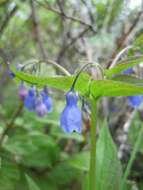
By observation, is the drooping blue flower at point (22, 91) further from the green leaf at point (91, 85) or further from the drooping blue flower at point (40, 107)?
the green leaf at point (91, 85)

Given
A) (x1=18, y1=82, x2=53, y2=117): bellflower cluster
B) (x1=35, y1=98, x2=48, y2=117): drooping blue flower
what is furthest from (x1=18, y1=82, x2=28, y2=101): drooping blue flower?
(x1=35, y1=98, x2=48, y2=117): drooping blue flower

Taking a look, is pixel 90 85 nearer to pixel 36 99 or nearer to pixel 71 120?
pixel 71 120

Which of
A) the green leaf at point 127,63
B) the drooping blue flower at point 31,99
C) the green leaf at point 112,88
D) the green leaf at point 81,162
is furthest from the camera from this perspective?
the green leaf at point 81,162

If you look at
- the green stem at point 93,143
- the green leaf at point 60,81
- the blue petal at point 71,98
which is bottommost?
the green stem at point 93,143

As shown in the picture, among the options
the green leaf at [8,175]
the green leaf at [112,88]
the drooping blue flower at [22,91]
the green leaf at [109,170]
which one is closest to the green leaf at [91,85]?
the green leaf at [112,88]

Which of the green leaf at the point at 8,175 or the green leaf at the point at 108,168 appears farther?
the green leaf at the point at 8,175

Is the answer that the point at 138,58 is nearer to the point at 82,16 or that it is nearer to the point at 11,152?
the point at 11,152

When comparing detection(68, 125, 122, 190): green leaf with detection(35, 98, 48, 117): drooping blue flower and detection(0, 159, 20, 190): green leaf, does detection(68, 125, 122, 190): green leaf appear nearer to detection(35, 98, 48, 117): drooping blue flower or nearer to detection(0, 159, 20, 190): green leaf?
detection(35, 98, 48, 117): drooping blue flower
